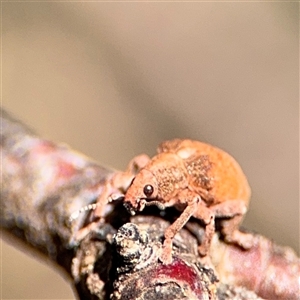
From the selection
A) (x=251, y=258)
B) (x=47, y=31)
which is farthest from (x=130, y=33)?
(x=251, y=258)

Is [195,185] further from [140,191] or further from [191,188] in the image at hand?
[140,191]

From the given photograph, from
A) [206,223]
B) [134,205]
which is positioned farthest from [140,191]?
[206,223]

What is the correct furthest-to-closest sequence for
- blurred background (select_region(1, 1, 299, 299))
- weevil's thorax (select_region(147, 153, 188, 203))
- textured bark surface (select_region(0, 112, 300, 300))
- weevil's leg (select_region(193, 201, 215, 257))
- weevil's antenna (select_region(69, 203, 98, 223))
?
Result: blurred background (select_region(1, 1, 299, 299)) < weevil's thorax (select_region(147, 153, 188, 203)) < weevil's antenna (select_region(69, 203, 98, 223)) < weevil's leg (select_region(193, 201, 215, 257)) < textured bark surface (select_region(0, 112, 300, 300))

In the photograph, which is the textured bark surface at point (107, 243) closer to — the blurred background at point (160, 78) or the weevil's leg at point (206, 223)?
the weevil's leg at point (206, 223)

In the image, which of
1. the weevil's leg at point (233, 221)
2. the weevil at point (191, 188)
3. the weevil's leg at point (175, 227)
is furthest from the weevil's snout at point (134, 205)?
the weevil's leg at point (233, 221)

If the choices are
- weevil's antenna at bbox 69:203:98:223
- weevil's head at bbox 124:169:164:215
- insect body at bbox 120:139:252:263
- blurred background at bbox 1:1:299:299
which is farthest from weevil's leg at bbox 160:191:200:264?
blurred background at bbox 1:1:299:299

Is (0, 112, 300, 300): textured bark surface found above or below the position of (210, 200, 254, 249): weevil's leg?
below

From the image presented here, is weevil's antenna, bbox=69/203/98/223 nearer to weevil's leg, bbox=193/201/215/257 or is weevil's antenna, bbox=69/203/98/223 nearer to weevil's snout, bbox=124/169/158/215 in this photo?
weevil's snout, bbox=124/169/158/215
